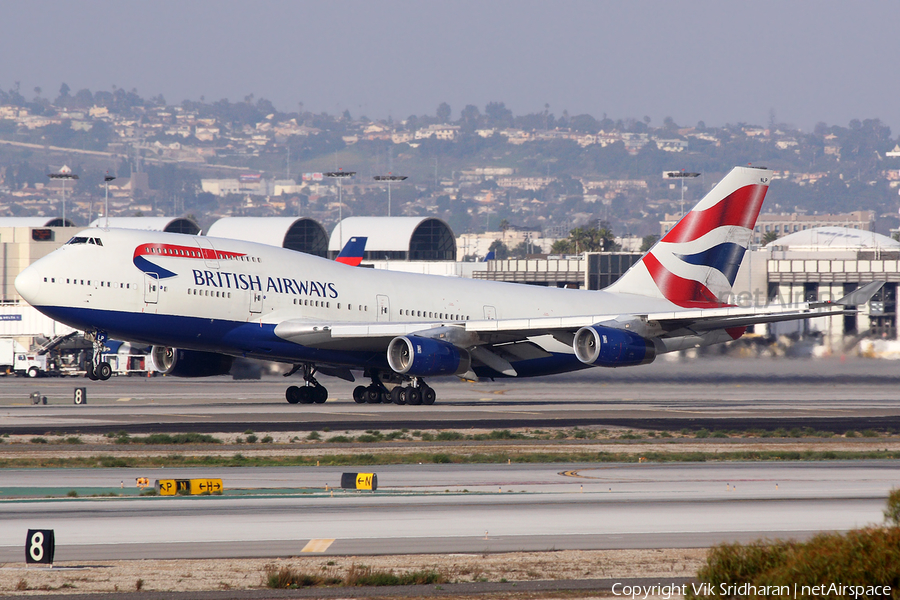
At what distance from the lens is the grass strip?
973 inches

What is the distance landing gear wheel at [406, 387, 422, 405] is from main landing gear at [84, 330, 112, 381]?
38.2 feet

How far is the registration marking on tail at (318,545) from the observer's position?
14914 millimetres

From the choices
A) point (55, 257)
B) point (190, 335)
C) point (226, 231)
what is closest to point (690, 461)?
point (190, 335)

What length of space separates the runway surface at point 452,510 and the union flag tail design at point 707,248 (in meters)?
24.3

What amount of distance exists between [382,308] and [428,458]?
18.6 meters

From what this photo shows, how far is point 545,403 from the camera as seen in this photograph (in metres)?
45.9

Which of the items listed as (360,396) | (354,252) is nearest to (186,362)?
(360,396)

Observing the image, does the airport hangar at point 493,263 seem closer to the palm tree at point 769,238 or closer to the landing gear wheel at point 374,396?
the landing gear wheel at point 374,396

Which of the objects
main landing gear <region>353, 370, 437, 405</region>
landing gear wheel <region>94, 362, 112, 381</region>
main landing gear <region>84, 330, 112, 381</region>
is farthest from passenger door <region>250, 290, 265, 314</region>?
main landing gear <region>353, 370, 437, 405</region>

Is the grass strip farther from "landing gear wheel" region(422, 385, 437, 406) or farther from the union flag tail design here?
the union flag tail design

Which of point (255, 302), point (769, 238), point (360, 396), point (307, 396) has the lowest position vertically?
point (360, 396)

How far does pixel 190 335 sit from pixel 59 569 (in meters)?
26.6

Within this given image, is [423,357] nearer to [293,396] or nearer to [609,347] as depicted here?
[293,396]

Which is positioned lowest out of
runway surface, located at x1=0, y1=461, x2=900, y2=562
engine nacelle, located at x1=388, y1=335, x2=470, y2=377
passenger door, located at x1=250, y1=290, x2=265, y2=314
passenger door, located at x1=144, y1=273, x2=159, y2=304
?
runway surface, located at x1=0, y1=461, x2=900, y2=562
